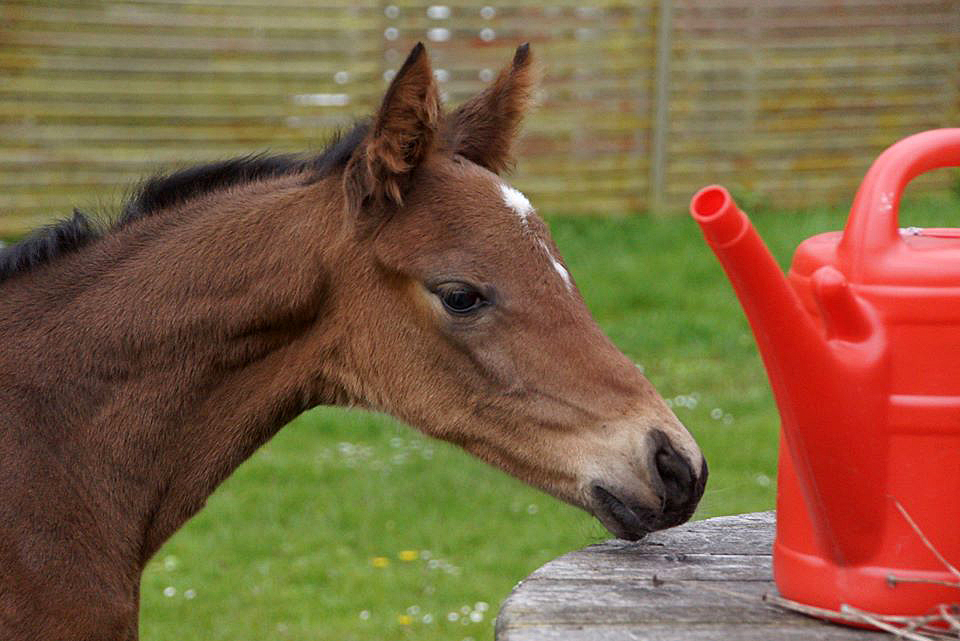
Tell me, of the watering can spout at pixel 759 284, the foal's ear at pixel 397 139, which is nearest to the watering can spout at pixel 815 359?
the watering can spout at pixel 759 284

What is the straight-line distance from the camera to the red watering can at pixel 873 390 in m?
1.58

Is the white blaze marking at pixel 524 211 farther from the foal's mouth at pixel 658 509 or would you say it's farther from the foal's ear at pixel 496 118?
the foal's mouth at pixel 658 509

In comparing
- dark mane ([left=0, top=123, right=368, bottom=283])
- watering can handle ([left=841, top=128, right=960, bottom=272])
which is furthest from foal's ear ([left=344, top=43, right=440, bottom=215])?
watering can handle ([left=841, top=128, right=960, bottom=272])

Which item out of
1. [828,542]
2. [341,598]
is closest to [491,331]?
[828,542]

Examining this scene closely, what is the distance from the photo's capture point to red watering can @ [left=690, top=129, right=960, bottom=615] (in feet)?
5.18

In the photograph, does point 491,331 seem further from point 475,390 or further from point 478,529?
point 478,529

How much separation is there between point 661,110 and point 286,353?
778 cm

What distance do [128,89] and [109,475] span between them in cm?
702

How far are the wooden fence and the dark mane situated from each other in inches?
219

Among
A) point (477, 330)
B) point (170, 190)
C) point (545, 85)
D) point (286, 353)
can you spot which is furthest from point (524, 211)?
point (545, 85)

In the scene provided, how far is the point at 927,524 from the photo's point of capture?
5.38 ft

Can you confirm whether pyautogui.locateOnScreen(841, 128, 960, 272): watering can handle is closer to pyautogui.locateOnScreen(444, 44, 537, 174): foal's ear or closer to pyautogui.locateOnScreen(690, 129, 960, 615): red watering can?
pyautogui.locateOnScreen(690, 129, 960, 615): red watering can

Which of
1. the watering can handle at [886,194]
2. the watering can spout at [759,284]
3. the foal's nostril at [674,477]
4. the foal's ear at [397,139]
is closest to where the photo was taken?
the watering can spout at [759,284]

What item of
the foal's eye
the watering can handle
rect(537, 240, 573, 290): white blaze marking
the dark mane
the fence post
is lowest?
the fence post
